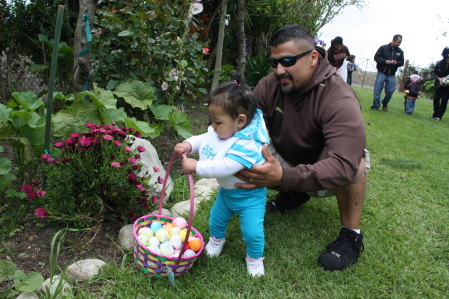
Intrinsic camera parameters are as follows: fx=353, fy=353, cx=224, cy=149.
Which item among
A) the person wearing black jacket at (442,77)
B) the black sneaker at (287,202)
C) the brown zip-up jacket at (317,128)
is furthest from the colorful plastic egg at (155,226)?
the person wearing black jacket at (442,77)

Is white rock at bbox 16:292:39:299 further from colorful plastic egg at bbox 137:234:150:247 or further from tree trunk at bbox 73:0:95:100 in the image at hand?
tree trunk at bbox 73:0:95:100

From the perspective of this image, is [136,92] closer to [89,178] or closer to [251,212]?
[89,178]

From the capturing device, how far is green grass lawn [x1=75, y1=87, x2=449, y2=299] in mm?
1817

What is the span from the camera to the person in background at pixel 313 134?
182cm

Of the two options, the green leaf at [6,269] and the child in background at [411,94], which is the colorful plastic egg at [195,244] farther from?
the child in background at [411,94]

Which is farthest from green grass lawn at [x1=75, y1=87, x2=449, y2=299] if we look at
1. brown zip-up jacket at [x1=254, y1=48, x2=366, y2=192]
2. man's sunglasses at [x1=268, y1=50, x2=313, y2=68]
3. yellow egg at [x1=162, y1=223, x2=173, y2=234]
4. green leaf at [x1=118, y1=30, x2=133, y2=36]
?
green leaf at [x1=118, y1=30, x2=133, y2=36]

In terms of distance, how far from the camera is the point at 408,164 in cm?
423

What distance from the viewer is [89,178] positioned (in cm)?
208

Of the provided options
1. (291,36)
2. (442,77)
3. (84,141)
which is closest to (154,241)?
(84,141)

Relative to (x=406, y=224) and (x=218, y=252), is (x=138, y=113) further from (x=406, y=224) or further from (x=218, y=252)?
(x=406, y=224)

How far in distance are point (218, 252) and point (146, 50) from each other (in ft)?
6.51

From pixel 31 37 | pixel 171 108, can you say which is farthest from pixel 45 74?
pixel 171 108

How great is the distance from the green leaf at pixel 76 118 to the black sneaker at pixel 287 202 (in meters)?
1.42

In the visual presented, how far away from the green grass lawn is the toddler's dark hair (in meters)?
0.88
